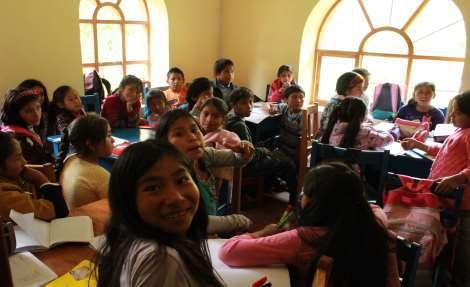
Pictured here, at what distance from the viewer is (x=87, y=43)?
14.2 feet

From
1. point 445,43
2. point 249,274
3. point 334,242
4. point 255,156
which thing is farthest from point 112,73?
point 334,242

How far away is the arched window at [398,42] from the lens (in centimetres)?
439

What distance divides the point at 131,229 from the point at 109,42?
420cm

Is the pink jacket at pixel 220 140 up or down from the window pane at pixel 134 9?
down

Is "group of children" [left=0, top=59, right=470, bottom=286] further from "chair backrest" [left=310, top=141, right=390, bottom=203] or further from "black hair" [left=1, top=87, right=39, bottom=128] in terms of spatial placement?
"chair backrest" [left=310, top=141, right=390, bottom=203]

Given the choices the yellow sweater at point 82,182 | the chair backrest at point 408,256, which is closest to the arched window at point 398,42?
the chair backrest at point 408,256

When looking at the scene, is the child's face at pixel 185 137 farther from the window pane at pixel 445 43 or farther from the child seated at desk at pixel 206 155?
the window pane at pixel 445 43

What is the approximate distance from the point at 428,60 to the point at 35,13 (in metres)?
4.11

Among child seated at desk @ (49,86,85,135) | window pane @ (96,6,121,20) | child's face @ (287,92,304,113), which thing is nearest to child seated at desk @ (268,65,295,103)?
child's face @ (287,92,304,113)

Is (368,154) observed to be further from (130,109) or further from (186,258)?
(130,109)

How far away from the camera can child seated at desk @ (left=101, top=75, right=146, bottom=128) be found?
321 cm

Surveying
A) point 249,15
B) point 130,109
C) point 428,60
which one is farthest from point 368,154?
point 249,15

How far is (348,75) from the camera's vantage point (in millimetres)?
3193

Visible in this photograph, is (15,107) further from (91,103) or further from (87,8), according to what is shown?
(87,8)
